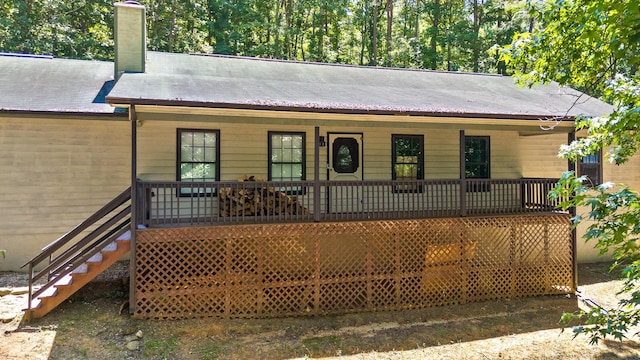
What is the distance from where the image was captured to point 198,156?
30.8 feet

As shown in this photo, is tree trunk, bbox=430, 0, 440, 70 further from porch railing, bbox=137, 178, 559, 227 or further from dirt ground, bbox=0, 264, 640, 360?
dirt ground, bbox=0, 264, 640, 360

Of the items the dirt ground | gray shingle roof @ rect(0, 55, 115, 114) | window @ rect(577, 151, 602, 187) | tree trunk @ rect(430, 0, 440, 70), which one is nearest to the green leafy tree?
the dirt ground

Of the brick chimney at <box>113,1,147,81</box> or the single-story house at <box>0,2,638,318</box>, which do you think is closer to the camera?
the single-story house at <box>0,2,638,318</box>

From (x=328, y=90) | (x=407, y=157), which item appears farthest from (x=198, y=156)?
(x=407, y=157)

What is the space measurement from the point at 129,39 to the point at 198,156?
12.1ft

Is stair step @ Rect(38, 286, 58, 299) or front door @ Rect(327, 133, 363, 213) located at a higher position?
front door @ Rect(327, 133, 363, 213)

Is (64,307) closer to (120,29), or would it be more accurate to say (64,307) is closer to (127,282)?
(127,282)

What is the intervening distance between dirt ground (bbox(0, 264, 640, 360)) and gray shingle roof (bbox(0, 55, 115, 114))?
3.70 m

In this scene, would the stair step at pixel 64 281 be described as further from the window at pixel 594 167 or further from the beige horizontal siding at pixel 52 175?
the window at pixel 594 167

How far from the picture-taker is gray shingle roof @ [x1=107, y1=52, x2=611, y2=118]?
7.30m

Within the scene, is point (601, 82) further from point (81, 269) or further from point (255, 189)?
point (81, 269)

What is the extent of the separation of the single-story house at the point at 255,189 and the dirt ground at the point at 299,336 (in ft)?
1.29

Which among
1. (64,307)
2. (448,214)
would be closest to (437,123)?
(448,214)

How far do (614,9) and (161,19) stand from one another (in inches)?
914
